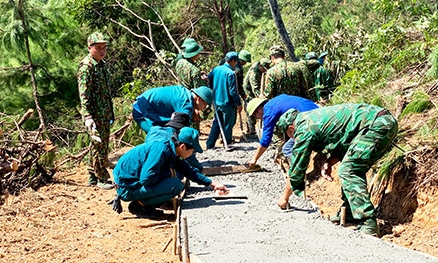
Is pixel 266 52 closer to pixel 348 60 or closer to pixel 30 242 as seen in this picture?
pixel 348 60

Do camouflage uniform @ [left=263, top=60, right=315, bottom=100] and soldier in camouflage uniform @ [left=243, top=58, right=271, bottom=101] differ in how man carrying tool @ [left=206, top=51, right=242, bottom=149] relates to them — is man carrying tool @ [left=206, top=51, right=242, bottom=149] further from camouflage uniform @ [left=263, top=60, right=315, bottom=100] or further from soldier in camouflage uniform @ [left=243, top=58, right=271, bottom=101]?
camouflage uniform @ [left=263, top=60, right=315, bottom=100]

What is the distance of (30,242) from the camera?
5273mm

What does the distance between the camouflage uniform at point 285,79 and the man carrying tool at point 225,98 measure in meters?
1.03

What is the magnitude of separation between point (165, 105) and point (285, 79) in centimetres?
183

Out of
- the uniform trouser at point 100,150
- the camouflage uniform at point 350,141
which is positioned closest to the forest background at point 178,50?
the camouflage uniform at point 350,141

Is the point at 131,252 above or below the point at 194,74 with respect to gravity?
below

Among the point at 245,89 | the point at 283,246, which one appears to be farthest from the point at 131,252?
the point at 245,89

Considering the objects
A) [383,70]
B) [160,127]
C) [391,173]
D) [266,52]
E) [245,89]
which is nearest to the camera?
[391,173]

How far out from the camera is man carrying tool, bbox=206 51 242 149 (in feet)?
28.8

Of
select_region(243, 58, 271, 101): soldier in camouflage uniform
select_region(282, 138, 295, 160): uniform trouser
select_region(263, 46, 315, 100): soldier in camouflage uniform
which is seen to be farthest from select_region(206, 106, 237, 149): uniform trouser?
select_region(282, 138, 295, 160): uniform trouser

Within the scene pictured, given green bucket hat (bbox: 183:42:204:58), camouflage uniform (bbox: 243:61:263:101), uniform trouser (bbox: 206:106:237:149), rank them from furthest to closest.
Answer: camouflage uniform (bbox: 243:61:263:101) → uniform trouser (bbox: 206:106:237:149) → green bucket hat (bbox: 183:42:204:58)

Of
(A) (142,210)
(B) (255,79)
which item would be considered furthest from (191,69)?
(A) (142,210)

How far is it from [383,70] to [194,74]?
2.63 meters

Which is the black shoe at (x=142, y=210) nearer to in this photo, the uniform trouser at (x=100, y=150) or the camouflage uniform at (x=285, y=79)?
the uniform trouser at (x=100, y=150)
